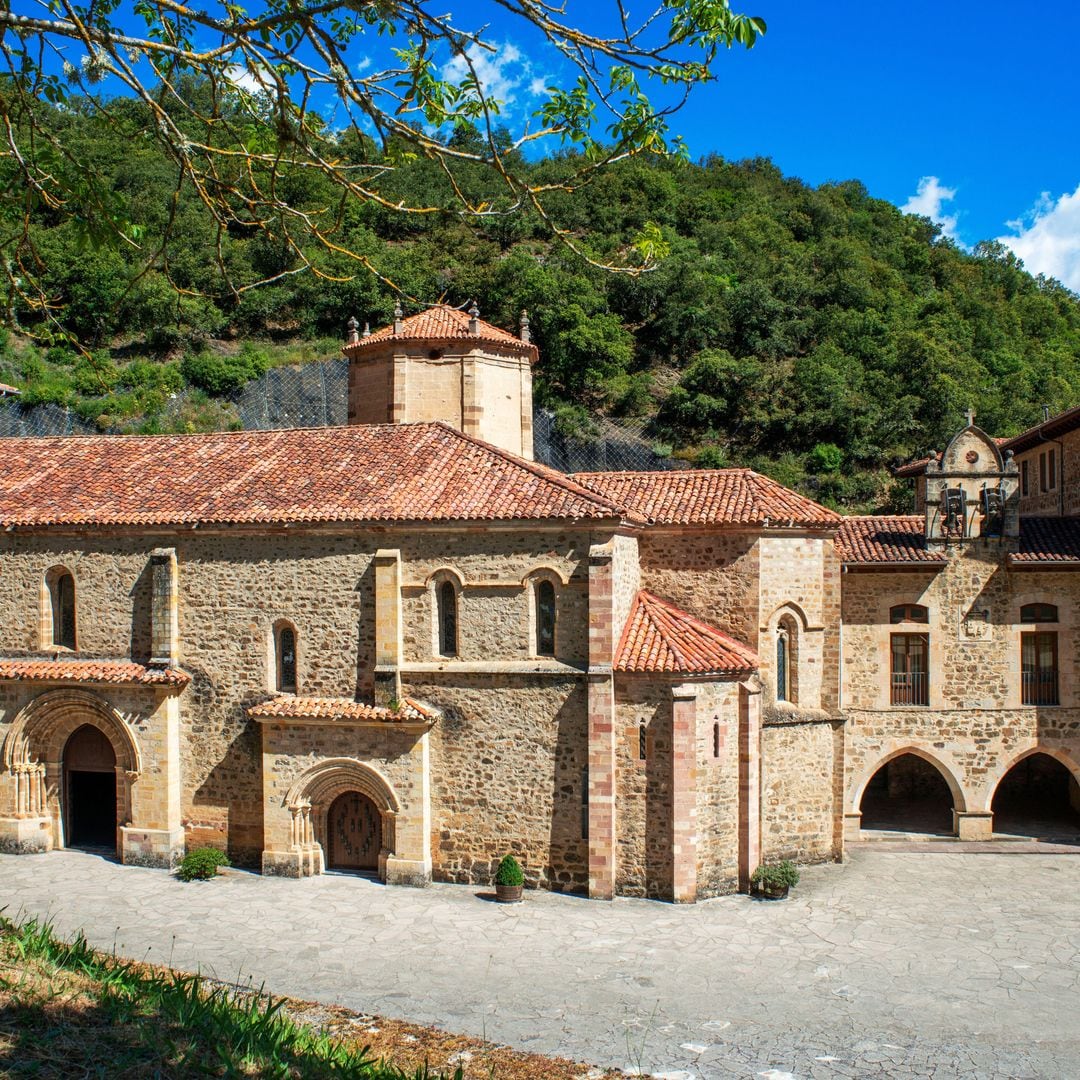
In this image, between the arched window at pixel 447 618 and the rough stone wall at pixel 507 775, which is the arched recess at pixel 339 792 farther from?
the arched window at pixel 447 618

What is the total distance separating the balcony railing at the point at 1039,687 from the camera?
77.2 ft

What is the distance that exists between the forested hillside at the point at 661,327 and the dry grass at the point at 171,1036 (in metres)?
36.7

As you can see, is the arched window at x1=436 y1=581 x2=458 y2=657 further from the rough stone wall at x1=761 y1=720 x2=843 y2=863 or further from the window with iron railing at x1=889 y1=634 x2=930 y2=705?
the window with iron railing at x1=889 y1=634 x2=930 y2=705

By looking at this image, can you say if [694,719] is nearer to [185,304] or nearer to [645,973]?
[645,973]

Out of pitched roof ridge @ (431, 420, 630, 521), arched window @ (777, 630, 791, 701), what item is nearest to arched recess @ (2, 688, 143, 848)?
pitched roof ridge @ (431, 420, 630, 521)

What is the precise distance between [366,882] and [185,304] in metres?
44.2

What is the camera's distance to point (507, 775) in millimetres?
19266

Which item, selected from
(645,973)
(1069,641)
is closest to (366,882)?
(645,973)

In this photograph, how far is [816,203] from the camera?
6681 centimetres

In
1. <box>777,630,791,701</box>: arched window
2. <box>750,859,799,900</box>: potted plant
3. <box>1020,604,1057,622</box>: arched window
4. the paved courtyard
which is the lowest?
the paved courtyard

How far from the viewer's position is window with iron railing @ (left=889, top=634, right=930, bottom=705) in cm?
2377

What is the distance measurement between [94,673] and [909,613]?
16.9 meters

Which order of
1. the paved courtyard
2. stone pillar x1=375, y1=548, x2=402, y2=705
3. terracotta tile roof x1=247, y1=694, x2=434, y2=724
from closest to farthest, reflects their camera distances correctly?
1. the paved courtyard
2. terracotta tile roof x1=247, y1=694, x2=434, y2=724
3. stone pillar x1=375, y1=548, x2=402, y2=705

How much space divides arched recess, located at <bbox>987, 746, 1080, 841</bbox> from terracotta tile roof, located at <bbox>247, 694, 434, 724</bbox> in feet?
42.6
